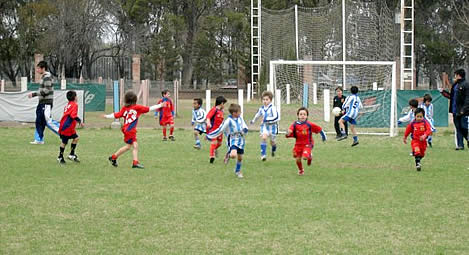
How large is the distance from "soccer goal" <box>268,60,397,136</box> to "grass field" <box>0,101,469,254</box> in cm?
712

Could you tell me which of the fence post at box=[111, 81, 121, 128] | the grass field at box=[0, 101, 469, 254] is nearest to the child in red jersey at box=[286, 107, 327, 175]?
the grass field at box=[0, 101, 469, 254]

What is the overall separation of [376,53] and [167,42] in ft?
100

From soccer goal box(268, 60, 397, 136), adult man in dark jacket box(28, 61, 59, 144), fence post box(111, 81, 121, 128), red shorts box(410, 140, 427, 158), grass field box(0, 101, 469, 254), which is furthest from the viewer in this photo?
fence post box(111, 81, 121, 128)

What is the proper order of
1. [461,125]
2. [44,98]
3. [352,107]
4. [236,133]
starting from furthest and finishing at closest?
[352,107] → [44,98] → [461,125] → [236,133]

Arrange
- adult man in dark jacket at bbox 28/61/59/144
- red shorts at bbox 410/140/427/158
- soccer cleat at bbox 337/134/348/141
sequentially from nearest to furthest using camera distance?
red shorts at bbox 410/140/427/158 < adult man in dark jacket at bbox 28/61/59/144 < soccer cleat at bbox 337/134/348/141

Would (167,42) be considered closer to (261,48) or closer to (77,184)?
(261,48)

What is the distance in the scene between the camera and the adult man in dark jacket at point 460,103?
15625mm

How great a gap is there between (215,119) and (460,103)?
5654 mm

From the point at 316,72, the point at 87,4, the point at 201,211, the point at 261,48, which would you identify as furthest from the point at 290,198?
the point at 87,4

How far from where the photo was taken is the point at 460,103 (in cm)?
1603

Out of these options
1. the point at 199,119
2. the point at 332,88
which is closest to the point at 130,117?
the point at 199,119

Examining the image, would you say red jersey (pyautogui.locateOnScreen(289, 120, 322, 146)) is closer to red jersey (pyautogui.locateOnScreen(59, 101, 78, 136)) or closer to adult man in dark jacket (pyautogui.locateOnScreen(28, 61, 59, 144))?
red jersey (pyautogui.locateOnScreen(59, 101, 78, 136))

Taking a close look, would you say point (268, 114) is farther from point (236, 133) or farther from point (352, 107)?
point (352, 107)

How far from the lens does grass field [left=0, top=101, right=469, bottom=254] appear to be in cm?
697
